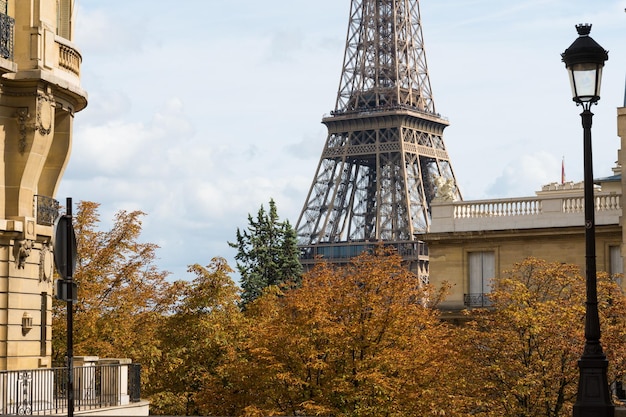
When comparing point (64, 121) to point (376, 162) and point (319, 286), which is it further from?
point (376, 162)

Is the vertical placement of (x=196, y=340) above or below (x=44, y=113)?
below

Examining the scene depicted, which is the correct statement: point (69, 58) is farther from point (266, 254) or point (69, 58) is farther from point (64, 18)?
point (266, 254)

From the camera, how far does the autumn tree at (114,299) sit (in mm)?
48312

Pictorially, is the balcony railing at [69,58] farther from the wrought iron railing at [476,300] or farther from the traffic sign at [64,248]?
the wrought iron railing at [476,300]

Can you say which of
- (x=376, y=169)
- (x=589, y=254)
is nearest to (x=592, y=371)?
(x=589, y=254)

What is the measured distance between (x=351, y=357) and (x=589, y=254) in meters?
24.6

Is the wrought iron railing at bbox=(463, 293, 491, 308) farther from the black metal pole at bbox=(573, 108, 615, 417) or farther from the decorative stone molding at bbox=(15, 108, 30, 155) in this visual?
the black metal pole at bbox=(573, 108, 615, 417)

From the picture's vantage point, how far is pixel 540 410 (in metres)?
40.7

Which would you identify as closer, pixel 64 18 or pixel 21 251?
pixel 21 251

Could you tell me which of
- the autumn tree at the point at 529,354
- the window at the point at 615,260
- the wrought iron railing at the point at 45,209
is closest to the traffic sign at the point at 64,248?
the wrought iron railing at the point at 45,209

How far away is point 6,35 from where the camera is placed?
30453mm

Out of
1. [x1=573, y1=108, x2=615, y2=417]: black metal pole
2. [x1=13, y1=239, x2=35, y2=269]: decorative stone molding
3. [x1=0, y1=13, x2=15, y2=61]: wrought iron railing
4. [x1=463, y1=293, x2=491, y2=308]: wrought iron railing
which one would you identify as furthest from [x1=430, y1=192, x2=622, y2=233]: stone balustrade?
[x1=573, y1=108, x2=615, y2=417]: black metal pole

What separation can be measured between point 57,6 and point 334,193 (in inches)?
4194

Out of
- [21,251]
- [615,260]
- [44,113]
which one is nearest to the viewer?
[21,251]
